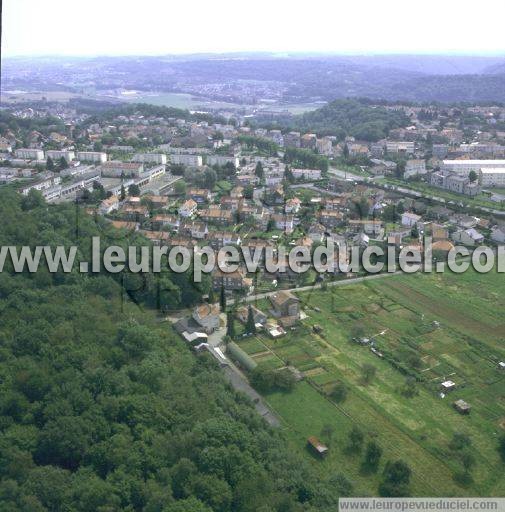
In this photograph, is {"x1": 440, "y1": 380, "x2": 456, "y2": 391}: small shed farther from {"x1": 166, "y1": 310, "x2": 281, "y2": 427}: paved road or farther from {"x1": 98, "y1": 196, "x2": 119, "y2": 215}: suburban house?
{"x1": 98, "y1": 196, "x2": 119, "y2": 215}: suburban house

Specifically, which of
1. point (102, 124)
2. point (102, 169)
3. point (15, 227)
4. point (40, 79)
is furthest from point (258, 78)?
point (15, 227)

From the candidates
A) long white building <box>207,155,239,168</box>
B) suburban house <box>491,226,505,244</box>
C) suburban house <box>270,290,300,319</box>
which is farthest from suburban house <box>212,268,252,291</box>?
long white building <box>207,155,239,168</box>

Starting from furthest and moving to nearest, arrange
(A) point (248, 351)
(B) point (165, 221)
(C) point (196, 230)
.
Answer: (B) point (165, 221)
(C) point (196, 230)
(A) point (248, 351)

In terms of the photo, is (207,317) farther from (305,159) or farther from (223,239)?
(305,159)

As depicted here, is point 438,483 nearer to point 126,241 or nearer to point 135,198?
point 126,241

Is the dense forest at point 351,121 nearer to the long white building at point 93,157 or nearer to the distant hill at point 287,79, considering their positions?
the long white building at point 93,157

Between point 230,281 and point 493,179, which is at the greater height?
point 493,179

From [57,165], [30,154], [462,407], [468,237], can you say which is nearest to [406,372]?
[462,407]
